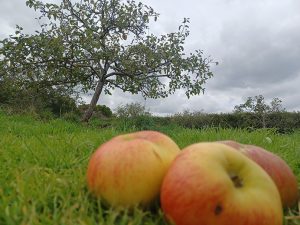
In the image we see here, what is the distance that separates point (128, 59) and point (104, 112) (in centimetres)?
917

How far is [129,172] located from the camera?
171cm

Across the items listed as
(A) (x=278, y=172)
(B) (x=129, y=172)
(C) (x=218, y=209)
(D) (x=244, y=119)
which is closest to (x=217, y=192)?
(C) (x=218, y=209)

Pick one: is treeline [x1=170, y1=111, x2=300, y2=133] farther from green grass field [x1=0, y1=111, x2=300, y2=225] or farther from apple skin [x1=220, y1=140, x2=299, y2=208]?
apple skin [x1=220, y1=140, x2=299, y2=208]

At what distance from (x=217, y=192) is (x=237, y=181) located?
157 millimetres

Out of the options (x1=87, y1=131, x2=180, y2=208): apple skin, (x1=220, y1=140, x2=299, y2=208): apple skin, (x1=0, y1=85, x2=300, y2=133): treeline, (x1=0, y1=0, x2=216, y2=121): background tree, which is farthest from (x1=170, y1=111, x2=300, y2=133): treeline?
(x1=87, y1=131, x2=180, y2=208): apple skin

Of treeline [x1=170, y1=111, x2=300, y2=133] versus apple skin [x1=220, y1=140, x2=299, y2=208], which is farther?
treeline [x1=170, y1=111, x2=300, y2=133]

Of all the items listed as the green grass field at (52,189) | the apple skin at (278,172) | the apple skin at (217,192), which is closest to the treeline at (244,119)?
the green grass field at (52,189)

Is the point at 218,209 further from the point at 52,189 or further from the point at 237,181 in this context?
the point at 52,189

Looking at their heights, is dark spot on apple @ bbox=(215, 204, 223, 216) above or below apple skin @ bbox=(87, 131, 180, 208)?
below

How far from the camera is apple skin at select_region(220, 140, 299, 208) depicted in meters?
1.97

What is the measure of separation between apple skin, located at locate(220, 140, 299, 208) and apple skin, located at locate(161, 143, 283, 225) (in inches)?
14.2

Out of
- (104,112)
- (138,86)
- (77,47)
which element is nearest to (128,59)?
(138,86)

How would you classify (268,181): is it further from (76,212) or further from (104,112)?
(104,112)

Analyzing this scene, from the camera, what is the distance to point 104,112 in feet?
64.9
